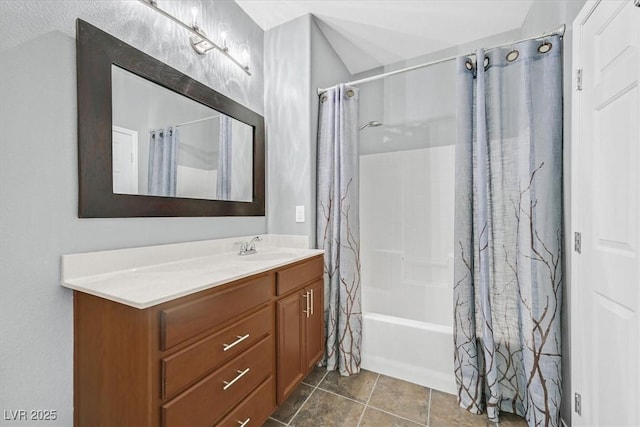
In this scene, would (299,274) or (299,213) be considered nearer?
(299,274)

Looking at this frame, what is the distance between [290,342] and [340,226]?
2.65 ft

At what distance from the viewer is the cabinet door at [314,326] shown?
1.61 meters

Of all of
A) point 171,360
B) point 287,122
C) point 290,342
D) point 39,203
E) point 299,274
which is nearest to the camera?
point 171,360

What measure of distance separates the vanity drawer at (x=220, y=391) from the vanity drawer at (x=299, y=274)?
0.26m

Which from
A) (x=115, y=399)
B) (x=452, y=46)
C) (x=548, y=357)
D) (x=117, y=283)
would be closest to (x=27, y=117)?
(x=117, y=283)

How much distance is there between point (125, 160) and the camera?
116cm

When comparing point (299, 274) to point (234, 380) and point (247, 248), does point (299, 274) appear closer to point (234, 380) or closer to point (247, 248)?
point (247, 248)

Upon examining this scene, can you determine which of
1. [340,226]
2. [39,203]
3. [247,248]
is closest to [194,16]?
[39,203]
